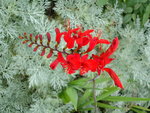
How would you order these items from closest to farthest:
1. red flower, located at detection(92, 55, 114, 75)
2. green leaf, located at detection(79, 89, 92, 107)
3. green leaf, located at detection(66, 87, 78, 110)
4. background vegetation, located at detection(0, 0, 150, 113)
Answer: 1. red flower, located at detection(92, 55, 114, 75)
2. background vegetation, located at detection(0, 0, 150, 113)
3. green leaf, located at detection(66, 87, 78, 110)
4. green leaf, located at detection(79, 89, 92, 107)

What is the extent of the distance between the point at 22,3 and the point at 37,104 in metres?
0.69

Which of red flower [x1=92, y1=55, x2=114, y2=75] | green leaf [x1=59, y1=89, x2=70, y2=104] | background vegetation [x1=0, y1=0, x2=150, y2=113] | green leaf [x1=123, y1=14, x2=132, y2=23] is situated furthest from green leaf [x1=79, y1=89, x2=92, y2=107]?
red flower [x1=92, y1=55, x2=114, y2=75]

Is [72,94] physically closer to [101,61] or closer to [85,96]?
[85,96]

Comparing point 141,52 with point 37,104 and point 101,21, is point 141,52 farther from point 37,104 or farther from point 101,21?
point 37,104

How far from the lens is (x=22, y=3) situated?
5.20 ft

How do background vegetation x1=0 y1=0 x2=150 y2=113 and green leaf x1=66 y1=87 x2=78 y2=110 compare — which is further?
green leaf x1=66 y1=87 x2=78 y2=110

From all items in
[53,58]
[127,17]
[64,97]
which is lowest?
[64,97]

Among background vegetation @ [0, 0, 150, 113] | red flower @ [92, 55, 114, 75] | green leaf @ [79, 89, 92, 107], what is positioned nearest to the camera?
red flower @ [92, 55, 114, 75]

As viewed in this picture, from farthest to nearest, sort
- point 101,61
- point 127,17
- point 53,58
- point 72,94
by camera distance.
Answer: point 127,17 → point 72,94 → point 53,58 → point 101,61

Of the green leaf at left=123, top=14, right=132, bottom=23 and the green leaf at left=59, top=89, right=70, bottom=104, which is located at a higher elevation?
the green leaf at left=123, top=14, right=132, bottom=23

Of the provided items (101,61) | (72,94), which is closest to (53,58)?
(72,94)

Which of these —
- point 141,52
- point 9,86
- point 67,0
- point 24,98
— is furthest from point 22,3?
point 141,52

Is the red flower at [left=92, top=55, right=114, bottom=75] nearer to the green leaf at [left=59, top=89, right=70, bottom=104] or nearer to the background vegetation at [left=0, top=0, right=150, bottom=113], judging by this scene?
the background vegetation at [left=0, top=0, right=150, bottom=113]

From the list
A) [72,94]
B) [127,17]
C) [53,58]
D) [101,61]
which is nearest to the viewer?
[101,61]
